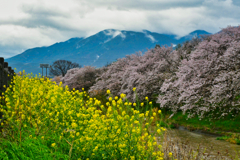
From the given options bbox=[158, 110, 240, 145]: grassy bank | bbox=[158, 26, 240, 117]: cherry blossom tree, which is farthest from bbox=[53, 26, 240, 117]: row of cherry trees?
bbox=[158, 110, 240, 145]: grassy bank

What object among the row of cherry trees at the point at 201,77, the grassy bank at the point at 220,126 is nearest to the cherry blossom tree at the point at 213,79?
the row of cherry trees at the point at 201,77

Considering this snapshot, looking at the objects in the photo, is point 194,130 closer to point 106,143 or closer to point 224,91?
point 224,91

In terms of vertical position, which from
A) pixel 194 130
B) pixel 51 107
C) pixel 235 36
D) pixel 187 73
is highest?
pixel 235 36

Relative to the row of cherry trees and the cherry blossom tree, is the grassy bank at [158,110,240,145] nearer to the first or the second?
the row of cherry trees

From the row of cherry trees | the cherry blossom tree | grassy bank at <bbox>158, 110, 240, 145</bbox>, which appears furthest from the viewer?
grassy bank at <bbox>158, 110, 240, 145</bbox>

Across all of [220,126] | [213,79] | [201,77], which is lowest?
[220,126]

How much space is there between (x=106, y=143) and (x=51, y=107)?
316 centimetres

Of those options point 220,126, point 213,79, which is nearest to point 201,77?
point 213,79

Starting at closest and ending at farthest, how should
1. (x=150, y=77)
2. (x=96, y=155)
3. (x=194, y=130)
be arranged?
(x=96, y=155)
(x=194, y=130)
(x=150, y=77)

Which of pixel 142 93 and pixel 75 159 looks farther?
pixel 142 93

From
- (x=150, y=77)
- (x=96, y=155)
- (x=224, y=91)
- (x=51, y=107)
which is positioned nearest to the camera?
(x=96, y=155)

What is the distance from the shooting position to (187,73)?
11.8 metres

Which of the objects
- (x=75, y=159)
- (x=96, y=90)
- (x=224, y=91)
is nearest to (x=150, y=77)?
(x=224, y=91)

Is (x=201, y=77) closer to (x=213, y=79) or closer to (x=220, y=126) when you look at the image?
(x=213, y=79)
